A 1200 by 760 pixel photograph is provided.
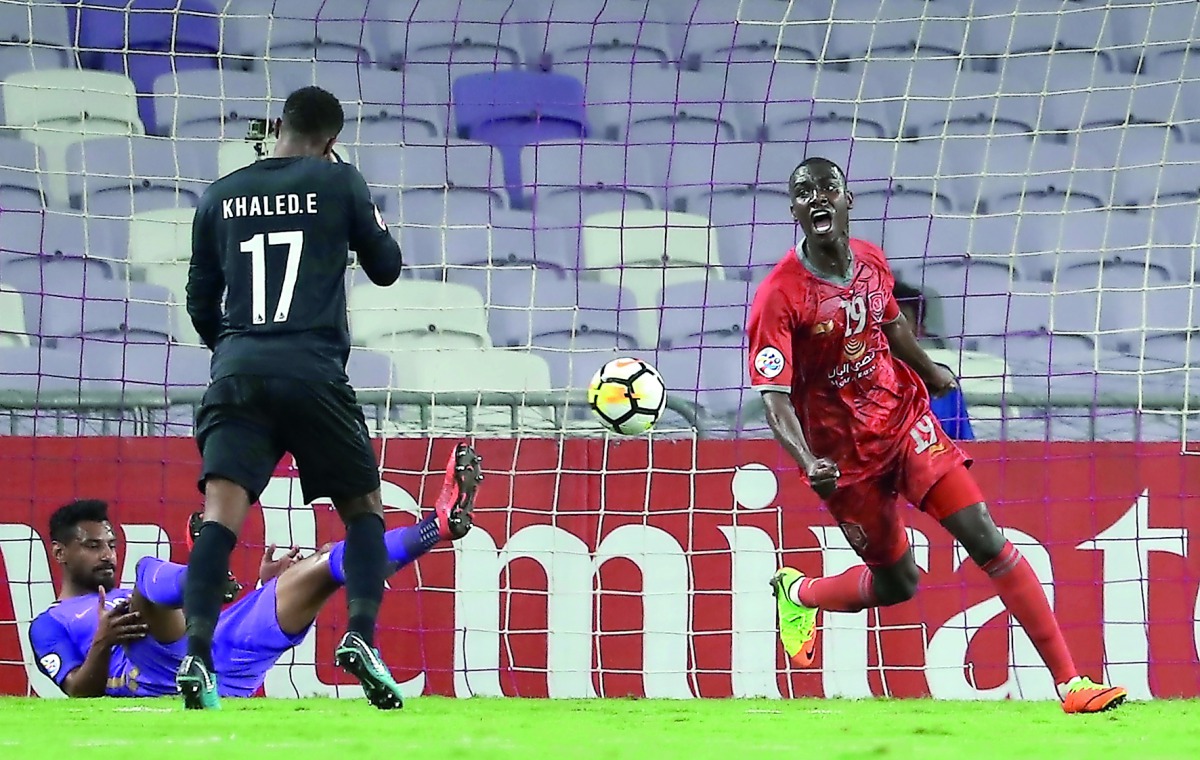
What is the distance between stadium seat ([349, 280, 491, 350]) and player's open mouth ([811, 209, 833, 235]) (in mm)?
3791

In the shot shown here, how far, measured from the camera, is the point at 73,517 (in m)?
6.41

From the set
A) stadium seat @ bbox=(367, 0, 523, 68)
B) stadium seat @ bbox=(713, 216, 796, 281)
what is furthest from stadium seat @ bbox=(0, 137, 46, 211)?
stadium seat @ bbox=(713, 216, 796, 281)

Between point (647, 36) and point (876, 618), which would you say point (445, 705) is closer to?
point (876, 618)

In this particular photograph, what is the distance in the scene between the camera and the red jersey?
5.29 metres

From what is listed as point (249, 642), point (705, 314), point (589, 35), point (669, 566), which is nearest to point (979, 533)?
point (669, 566)

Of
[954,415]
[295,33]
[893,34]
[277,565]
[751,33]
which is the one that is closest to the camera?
[277,565]

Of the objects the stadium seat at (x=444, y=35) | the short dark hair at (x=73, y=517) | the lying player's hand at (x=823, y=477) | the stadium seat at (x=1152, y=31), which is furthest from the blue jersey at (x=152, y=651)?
the stadium seat at (x=1152, y=31)

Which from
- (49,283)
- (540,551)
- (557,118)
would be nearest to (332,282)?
(540,551)

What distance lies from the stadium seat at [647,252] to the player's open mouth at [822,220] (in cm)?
389

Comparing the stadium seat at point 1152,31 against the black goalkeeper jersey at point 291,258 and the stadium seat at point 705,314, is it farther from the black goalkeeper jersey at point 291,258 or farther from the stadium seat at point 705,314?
the black goalkeeper jersey at point 291,258

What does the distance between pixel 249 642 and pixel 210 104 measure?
16.0 ft

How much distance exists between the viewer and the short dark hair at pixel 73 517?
6.41 meters

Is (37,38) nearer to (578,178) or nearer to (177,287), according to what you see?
(177,287)

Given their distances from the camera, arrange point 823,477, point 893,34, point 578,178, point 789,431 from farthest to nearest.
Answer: point 893,34 < point 578,178 < point 789,431 < point 823,477
